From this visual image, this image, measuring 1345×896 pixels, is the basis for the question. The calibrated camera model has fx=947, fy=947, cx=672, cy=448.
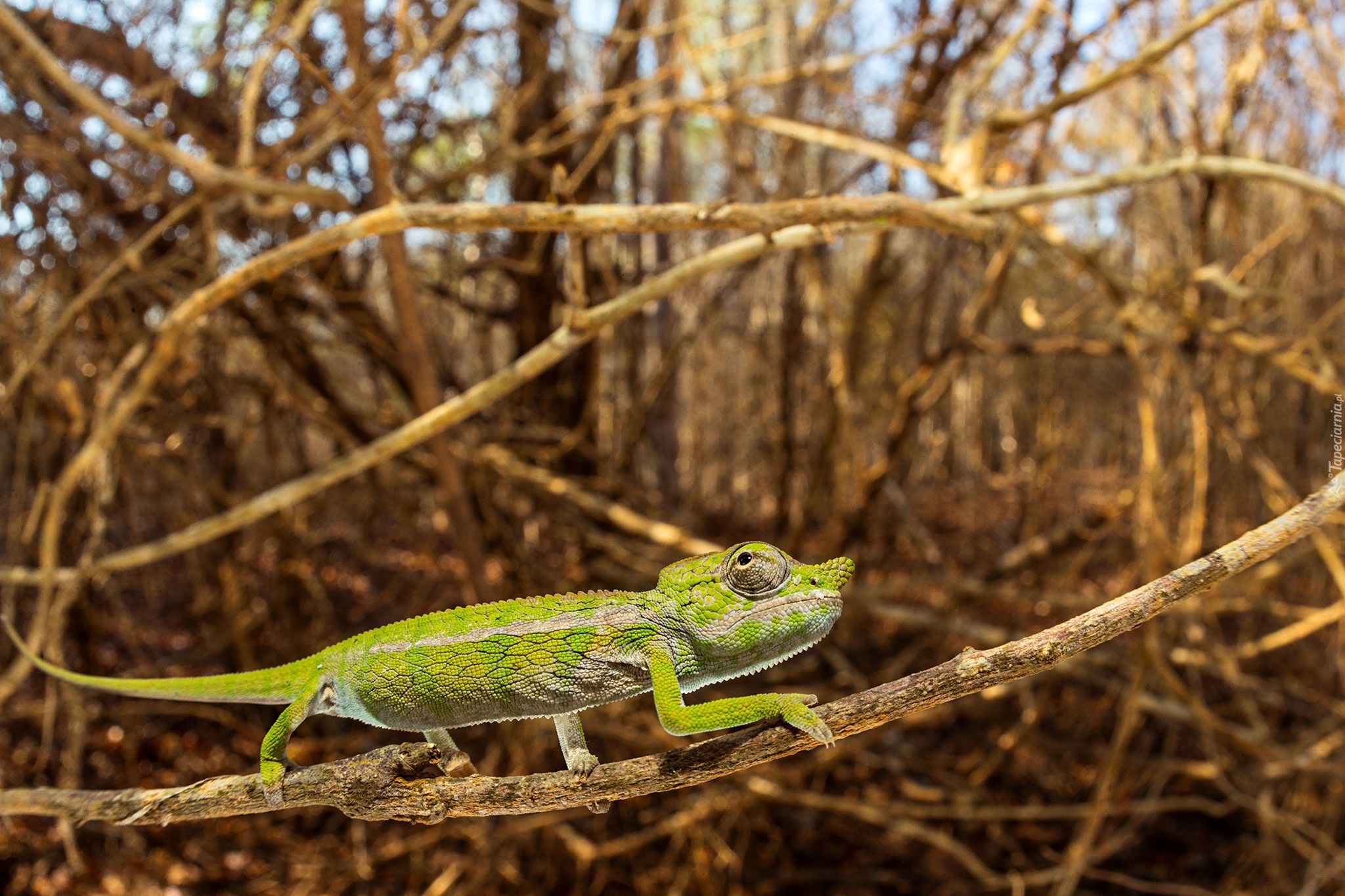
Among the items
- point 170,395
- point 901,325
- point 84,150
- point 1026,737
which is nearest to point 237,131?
point 84,150

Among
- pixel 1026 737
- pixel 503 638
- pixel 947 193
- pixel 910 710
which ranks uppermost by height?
pixel 947 193

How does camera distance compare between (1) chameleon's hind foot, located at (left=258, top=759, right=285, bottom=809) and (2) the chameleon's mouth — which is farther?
(1) chameleon's hind foot, located at (left=258, top=759, right=285, bottom=809)

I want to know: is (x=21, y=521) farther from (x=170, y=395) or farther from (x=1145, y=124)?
(x=1145, y=124)

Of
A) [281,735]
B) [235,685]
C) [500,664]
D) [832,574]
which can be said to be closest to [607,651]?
[500,664]

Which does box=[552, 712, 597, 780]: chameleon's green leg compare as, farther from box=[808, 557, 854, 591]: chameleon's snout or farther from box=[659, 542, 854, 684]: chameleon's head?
box=[808, 557, 854, 591]: chameleon's snout

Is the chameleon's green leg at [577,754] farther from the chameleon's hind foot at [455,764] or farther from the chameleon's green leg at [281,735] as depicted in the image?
the chameleon's green leg at [281,735]

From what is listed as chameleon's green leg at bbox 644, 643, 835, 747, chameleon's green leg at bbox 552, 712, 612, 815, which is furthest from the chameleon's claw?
chameleon's green leg at bbox 644, 643, 835, 747

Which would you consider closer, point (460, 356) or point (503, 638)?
point (503, 638)
